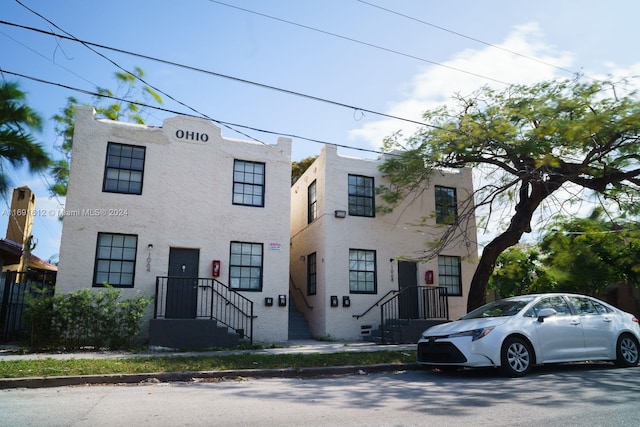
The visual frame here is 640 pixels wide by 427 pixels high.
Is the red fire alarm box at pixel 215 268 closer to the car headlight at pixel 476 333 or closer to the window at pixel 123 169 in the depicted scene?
the window at pixel 123 169

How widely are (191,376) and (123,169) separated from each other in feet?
25.9

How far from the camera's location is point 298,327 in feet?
53.5

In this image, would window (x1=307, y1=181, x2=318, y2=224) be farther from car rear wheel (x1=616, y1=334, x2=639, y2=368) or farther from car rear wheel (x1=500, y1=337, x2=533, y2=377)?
car rear wheel (x1=616, y1=334, x2=639, y2=368)

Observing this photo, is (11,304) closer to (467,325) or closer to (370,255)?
(370,255)

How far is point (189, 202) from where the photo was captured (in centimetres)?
1454

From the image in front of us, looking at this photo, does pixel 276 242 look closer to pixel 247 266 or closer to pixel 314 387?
pixel 247 266

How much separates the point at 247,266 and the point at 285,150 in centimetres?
410

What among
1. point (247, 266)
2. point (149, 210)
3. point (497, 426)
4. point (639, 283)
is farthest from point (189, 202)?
point (639, 283)

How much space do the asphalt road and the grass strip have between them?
65 centimetres

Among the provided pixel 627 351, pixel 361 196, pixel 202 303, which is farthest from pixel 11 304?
pixel 627 351

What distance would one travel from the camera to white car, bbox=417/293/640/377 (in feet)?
26.6

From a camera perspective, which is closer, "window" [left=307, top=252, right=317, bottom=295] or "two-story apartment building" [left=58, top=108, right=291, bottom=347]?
"two-story apartment building" [left=58, top=108, right=291, bottom=347]

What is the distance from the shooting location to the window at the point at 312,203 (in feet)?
56.6

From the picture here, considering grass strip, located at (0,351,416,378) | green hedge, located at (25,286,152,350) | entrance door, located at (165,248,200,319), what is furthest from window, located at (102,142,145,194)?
grass strip, located at (0,351,416,378)
